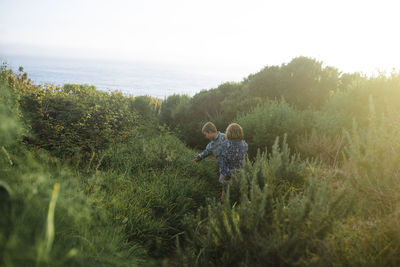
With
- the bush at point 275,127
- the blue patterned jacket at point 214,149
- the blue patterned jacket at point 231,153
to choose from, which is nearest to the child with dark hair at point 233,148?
the blue patterned jacket at point 231,153

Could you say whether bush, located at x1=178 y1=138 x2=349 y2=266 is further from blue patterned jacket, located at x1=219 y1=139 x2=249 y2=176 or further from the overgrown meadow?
blue patterned jacket, located at x1=219 y1=139 x2=249 y2=176

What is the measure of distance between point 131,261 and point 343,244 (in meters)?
2.14

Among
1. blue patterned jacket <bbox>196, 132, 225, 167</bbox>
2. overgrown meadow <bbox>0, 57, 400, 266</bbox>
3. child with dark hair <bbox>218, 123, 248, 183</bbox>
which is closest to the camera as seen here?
overgrown meadow <bbox>0, 57, 400, 266</bbox>

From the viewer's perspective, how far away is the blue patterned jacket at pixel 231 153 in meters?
5.25

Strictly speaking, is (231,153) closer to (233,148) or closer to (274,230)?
(233,148)

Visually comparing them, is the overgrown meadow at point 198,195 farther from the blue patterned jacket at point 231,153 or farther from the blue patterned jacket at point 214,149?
the blue patterned jacket at point 214,149

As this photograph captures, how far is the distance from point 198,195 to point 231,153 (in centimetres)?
118

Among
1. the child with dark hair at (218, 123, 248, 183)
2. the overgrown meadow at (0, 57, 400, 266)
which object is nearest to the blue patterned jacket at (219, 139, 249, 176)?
the child with dark hair at (218, 123, 248, 183)

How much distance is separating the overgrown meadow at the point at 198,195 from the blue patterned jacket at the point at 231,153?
1.37 feet

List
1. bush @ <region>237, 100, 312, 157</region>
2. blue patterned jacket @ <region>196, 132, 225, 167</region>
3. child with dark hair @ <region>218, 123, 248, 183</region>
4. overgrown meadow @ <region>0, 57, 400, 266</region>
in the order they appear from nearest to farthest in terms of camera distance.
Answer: overgrown meadow @ <region>0, 57, 400, 266</region>, child with dark hair @ <region>218, 123, 248, 183</region>, blue patterned jacket @ <region>196, 132, 225, 167</region>, bush @ <region>237, 100, 312, 157</region>

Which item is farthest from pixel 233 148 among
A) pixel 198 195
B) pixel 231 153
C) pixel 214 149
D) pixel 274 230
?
pixel 274 230

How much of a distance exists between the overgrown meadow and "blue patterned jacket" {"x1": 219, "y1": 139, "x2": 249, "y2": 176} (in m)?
0.42

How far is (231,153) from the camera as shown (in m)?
5.25

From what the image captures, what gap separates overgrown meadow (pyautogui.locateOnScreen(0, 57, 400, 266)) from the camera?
191 centimetres
